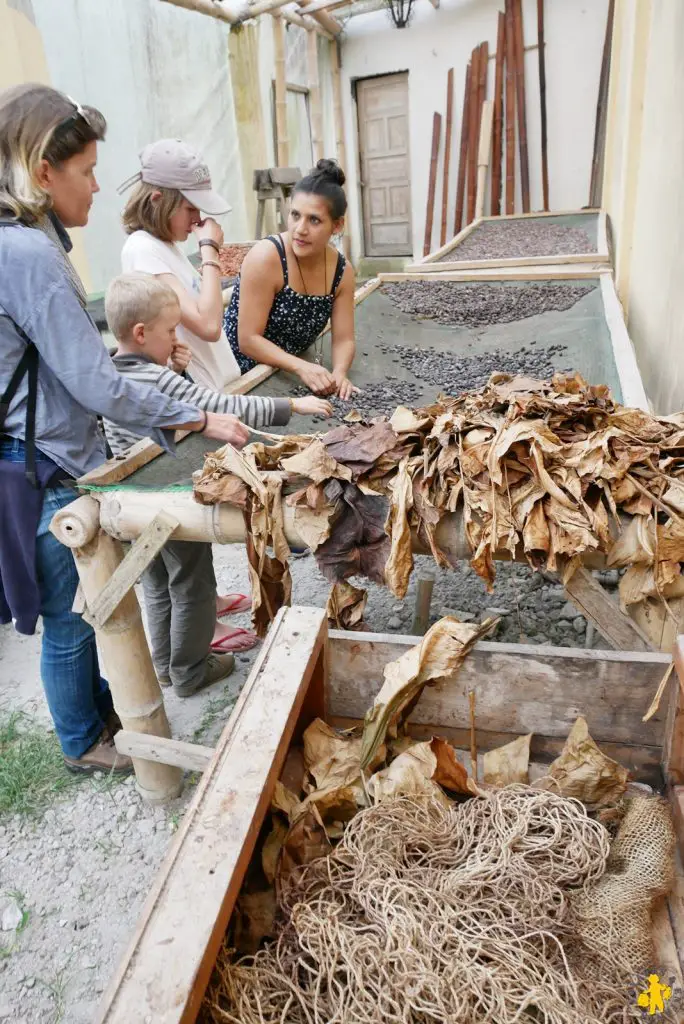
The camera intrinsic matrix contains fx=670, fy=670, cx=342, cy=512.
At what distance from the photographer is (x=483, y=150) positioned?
991 centimetres

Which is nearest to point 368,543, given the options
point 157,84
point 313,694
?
point 313,694

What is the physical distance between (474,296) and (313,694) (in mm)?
4028

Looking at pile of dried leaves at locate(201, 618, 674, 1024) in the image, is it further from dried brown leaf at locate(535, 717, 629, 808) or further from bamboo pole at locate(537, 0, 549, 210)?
bamboo pole at locate(537, 0, 549, 210)

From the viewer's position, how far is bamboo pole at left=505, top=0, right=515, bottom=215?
9.39m

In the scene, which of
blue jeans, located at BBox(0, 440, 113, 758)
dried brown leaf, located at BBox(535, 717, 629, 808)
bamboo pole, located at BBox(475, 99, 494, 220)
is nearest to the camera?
dried brown leaf, located at BBox(535, 717, 629, 808)

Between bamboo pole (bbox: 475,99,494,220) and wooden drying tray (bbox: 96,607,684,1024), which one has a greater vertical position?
bamboo pole (bbox: 475,99,494,220)

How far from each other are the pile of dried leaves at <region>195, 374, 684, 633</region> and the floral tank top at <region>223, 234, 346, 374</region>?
1728 millimetres

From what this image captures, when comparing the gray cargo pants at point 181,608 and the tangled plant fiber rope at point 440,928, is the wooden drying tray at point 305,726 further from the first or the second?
the gray cargo pants at point 181,608

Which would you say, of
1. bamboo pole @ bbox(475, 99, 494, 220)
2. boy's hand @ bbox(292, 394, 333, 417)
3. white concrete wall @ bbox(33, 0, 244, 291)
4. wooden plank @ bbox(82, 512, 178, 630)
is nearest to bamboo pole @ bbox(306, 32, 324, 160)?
white concrete wall @ bbox(33, 0, 244, 291)

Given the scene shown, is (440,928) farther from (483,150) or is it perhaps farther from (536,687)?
(483,150)

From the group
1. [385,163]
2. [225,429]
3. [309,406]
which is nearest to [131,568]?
[225,429]

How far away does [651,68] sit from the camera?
15.3 ft

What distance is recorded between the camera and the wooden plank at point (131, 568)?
168cm

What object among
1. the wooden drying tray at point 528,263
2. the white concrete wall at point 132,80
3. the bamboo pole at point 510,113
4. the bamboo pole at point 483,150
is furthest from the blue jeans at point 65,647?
the bamboo pole at point 510,113
